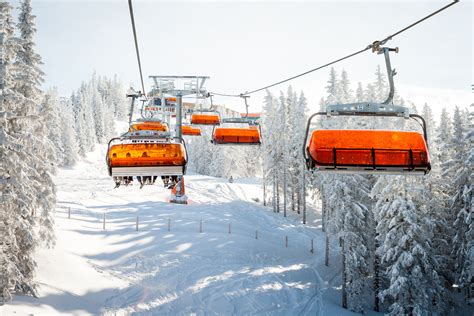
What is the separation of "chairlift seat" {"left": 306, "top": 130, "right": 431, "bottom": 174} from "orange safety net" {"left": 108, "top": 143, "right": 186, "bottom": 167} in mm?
3960

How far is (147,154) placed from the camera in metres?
8.68

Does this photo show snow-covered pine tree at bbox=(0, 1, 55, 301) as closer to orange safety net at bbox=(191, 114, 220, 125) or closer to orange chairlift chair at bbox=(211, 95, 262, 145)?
A: orange safety net at bbox=(191, 114, 220, 125)

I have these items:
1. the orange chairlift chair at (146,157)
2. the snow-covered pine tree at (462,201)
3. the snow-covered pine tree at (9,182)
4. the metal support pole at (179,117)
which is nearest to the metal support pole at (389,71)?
the orange chairlift chair at (146,157)

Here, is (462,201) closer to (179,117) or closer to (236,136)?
(236,136)

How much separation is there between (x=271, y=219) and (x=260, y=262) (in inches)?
612

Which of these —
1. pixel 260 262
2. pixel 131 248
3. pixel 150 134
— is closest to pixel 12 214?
pixel 131 248

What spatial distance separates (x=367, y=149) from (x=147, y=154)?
533 cm

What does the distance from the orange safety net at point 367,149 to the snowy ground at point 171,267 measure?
48.9 ft

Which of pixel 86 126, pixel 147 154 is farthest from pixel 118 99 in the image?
pixel 147 154

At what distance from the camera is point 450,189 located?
966 inches

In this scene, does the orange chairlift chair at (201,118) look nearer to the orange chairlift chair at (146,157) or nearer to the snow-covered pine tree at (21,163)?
the snow-covered pine tree at (21,163)

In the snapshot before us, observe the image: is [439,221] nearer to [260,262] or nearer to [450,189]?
[450,189]

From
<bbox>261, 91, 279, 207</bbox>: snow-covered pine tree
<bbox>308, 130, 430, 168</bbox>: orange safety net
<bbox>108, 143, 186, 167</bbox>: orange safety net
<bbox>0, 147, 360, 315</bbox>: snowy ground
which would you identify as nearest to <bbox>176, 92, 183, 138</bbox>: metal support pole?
<bbox>108, 143, 186, 167</bbox>: orange safety net

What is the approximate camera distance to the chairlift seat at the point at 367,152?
5.74 metres
